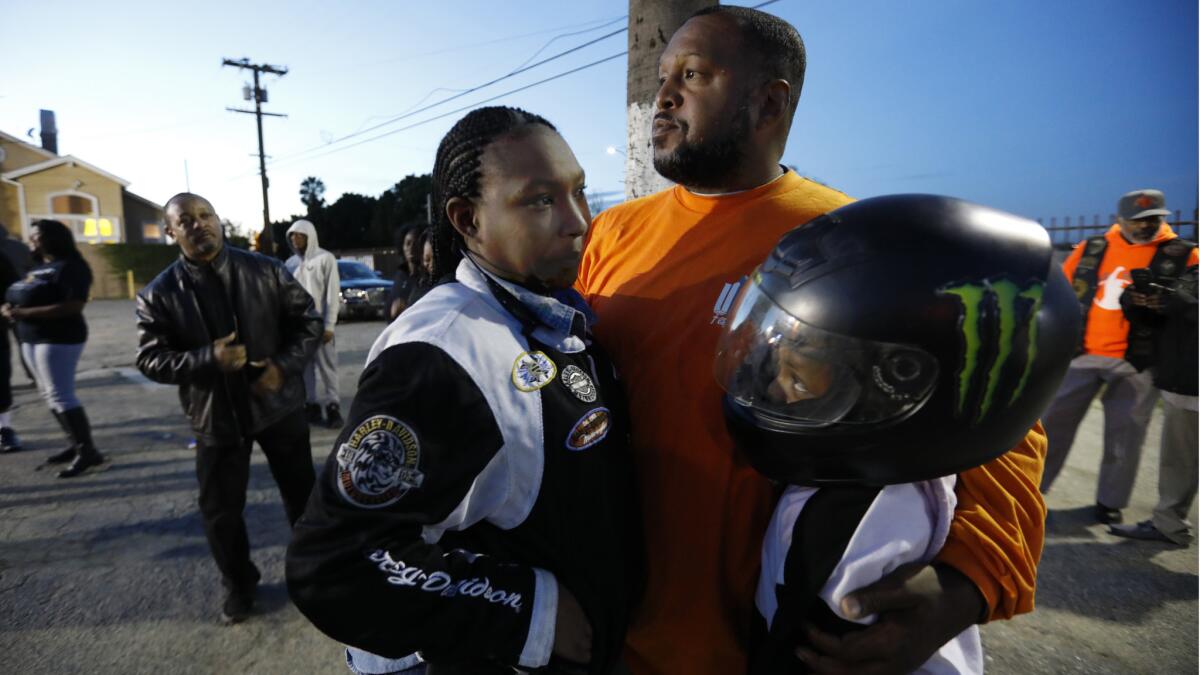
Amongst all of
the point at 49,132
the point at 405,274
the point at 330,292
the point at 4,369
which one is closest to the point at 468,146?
the point at 405,274

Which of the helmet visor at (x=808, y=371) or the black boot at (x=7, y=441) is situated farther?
the black boot at (x=7, y=441)

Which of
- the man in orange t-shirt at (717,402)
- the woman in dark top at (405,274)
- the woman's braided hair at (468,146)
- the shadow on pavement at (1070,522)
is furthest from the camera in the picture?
the woman in dark top at (405,274)

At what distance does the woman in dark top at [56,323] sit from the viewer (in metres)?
4.86

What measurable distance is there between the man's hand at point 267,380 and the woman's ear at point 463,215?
237 centimetres

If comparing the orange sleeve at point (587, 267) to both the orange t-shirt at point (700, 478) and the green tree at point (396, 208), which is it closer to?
the orange t-shirt at point (700, 478)

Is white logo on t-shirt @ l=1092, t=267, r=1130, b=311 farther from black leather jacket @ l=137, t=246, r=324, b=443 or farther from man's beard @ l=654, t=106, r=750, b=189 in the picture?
black leather jacket @ l=137, t=246, r=324, b=443

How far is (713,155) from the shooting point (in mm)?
1410

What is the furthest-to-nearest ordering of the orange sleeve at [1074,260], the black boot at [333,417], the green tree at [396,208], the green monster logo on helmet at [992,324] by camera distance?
the green tree at [396,208]
the black boot at [333,417]
the orange sleeve at [1074,260]
the green monster logo on helmet at [992,324]

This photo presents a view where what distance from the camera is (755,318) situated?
1038mm

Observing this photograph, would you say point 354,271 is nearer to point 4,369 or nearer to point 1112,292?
point 4,369

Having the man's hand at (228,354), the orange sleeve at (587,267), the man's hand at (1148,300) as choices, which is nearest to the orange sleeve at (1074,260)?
the man's hand at (1148,300)

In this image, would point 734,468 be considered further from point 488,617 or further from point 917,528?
point 488,617

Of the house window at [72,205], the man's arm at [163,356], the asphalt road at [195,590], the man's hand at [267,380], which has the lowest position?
the asphalt road at [195,590]

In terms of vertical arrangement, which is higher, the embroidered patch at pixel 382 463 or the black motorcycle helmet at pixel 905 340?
the black motorcycle helmet at pixel 905 340
